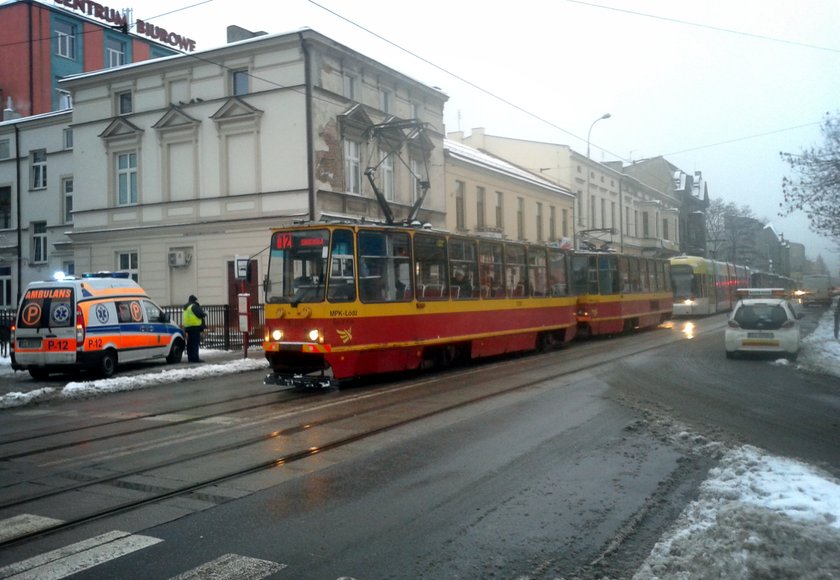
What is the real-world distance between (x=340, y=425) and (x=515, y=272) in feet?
35.0

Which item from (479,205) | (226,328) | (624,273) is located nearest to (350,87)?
(226,328)

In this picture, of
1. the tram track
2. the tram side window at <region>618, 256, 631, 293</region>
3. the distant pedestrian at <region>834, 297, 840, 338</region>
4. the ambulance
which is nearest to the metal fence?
the ambulance

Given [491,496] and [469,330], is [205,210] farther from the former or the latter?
[491,496]

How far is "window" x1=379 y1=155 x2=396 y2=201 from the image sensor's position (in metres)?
32.4

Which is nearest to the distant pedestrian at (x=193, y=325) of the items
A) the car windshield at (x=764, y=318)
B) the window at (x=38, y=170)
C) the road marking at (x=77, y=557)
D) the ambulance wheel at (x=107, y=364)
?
the ambulance wheel at (x=107, y=364)

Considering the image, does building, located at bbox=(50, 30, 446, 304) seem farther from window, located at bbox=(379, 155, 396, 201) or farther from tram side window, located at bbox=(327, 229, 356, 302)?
tram side window, located at bbox=(327, 229, 356, 302)

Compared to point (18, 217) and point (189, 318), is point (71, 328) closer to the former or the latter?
point (189, 318)

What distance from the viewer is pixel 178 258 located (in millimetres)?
30359

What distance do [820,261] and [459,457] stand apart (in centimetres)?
18234

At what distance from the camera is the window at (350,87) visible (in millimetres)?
30086

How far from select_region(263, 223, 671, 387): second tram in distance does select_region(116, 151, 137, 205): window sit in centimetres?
1881

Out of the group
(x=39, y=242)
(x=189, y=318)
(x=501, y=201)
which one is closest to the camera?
(x=189, y=318)

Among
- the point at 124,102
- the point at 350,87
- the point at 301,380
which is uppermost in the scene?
the point at 124,102

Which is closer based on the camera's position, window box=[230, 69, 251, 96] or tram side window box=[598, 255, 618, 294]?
tram side window box=[598, 255, 618, 294]
